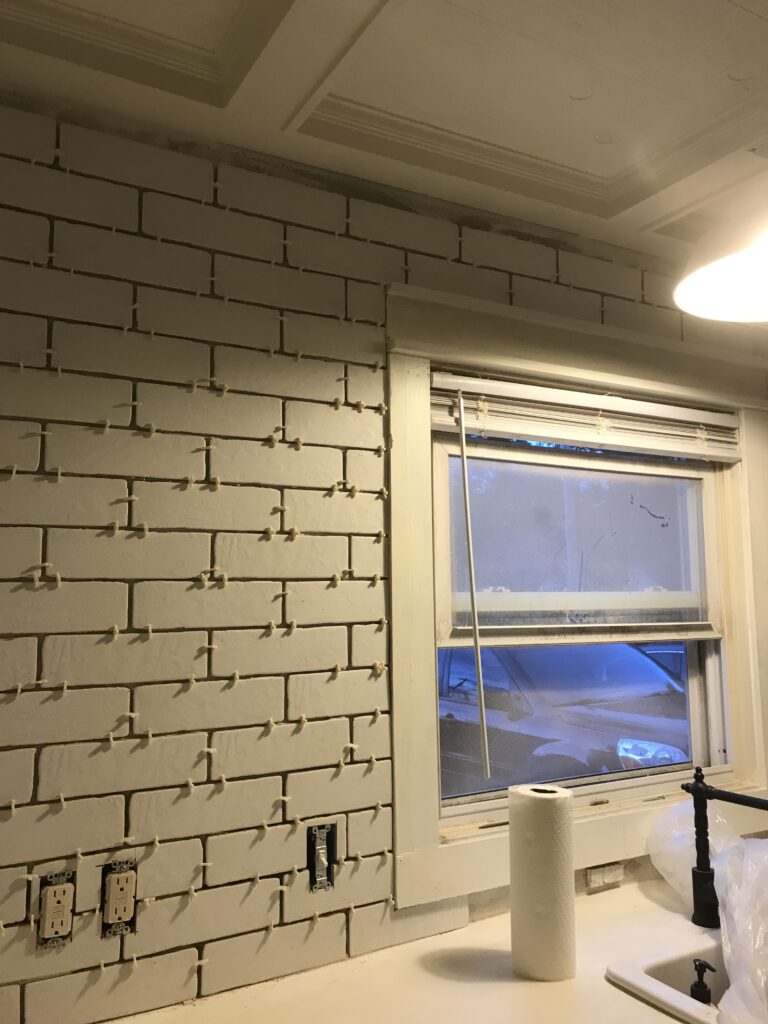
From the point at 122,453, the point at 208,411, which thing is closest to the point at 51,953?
the point at 122,453

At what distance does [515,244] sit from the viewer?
2.09 m

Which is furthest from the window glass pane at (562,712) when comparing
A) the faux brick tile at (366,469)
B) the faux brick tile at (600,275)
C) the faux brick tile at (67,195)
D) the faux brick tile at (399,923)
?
the faux brick tile at (67,195)

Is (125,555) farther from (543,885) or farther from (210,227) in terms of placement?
(543,885)

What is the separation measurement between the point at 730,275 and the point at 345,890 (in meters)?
1.48

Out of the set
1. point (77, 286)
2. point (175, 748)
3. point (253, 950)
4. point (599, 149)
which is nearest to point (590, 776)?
point (253, 950)

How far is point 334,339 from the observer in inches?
70.2

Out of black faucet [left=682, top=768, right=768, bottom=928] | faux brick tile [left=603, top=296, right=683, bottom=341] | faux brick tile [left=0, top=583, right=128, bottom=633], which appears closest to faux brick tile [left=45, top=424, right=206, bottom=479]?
faux brick tile [left=0, top=583, right=128, bottom=633]

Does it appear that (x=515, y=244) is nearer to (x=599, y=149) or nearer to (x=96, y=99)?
(x=599, y=149)

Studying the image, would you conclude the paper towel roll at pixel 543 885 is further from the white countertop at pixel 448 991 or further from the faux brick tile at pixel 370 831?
the faux brick tile at pixel 370 831

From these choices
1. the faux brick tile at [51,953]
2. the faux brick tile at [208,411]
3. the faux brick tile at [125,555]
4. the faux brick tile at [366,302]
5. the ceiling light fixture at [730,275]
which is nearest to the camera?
the ceiling light fixture at [730,275]

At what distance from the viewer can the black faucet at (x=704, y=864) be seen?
1.84m

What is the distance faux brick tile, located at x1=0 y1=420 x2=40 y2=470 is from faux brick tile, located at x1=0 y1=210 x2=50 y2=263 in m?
0.34

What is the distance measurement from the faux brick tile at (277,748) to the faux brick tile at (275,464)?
538mm

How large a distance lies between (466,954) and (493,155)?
1847 millimetres
